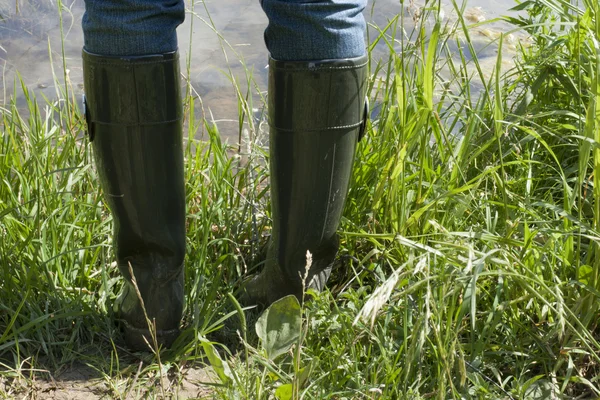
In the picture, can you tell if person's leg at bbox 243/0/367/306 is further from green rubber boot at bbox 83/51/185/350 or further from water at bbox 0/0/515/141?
water at bbox 0/0/515/141

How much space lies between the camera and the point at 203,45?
3709 millimetres

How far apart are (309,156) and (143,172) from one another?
32 cm

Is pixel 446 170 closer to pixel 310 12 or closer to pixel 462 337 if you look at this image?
pixel 462 337

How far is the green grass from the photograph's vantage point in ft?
5.24

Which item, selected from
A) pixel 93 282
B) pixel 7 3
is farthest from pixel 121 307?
pixel 7 3

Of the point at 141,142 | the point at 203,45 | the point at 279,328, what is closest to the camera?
the point at 279,328

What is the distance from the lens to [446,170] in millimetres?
2041

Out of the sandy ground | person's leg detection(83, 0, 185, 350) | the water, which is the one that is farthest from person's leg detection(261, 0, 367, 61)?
the water

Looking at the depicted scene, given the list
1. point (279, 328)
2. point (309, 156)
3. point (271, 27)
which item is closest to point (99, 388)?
point (279, 328)

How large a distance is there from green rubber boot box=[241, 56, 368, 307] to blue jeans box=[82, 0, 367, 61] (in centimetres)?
3

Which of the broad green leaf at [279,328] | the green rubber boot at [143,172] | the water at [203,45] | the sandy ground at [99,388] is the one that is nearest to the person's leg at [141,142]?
the green rubber boot at [143,172]

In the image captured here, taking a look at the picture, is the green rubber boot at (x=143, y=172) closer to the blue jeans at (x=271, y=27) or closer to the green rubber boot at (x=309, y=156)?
the blue jeans at (x=271, y=27)

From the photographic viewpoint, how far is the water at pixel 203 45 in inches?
131

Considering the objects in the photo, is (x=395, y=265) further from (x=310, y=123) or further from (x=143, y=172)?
(x=143, y=172)
